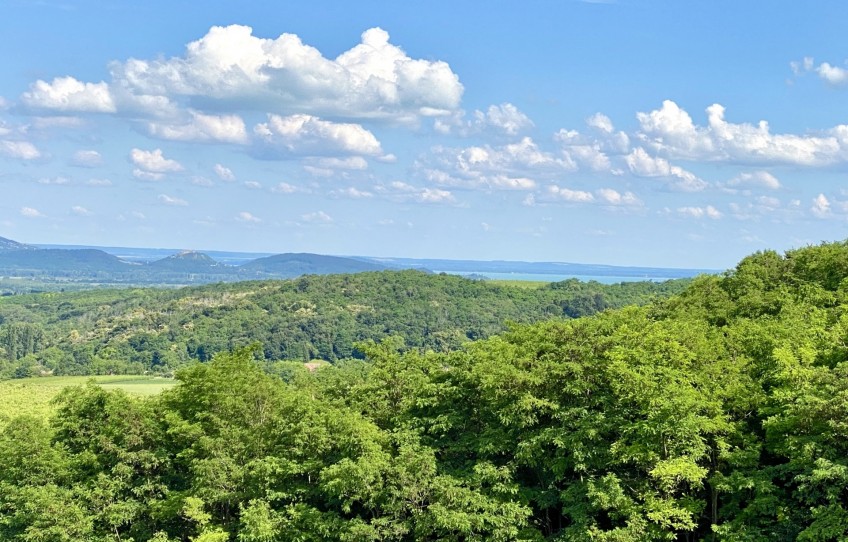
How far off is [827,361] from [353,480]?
18101mm

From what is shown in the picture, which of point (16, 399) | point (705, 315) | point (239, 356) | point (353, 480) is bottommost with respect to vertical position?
point (16, 399)

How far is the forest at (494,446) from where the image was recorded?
82.6 feet

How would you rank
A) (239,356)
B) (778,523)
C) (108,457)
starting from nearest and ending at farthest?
(778,523)
(108,457)
(239,356)

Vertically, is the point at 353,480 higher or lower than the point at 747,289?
lower

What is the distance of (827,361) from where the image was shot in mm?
28953

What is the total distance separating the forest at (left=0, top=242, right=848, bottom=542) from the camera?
25.2 m

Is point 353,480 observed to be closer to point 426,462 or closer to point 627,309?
point 426,462

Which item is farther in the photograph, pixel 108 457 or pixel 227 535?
pixel 108 457

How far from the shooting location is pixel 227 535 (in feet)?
98.3

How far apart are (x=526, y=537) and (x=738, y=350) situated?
40.3 feet

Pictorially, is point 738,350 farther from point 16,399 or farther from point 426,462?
point 16,399

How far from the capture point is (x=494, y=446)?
2991cm

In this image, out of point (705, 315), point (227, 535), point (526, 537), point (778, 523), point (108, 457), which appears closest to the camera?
point (778, 523)

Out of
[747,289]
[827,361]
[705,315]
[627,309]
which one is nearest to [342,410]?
[627,309]
